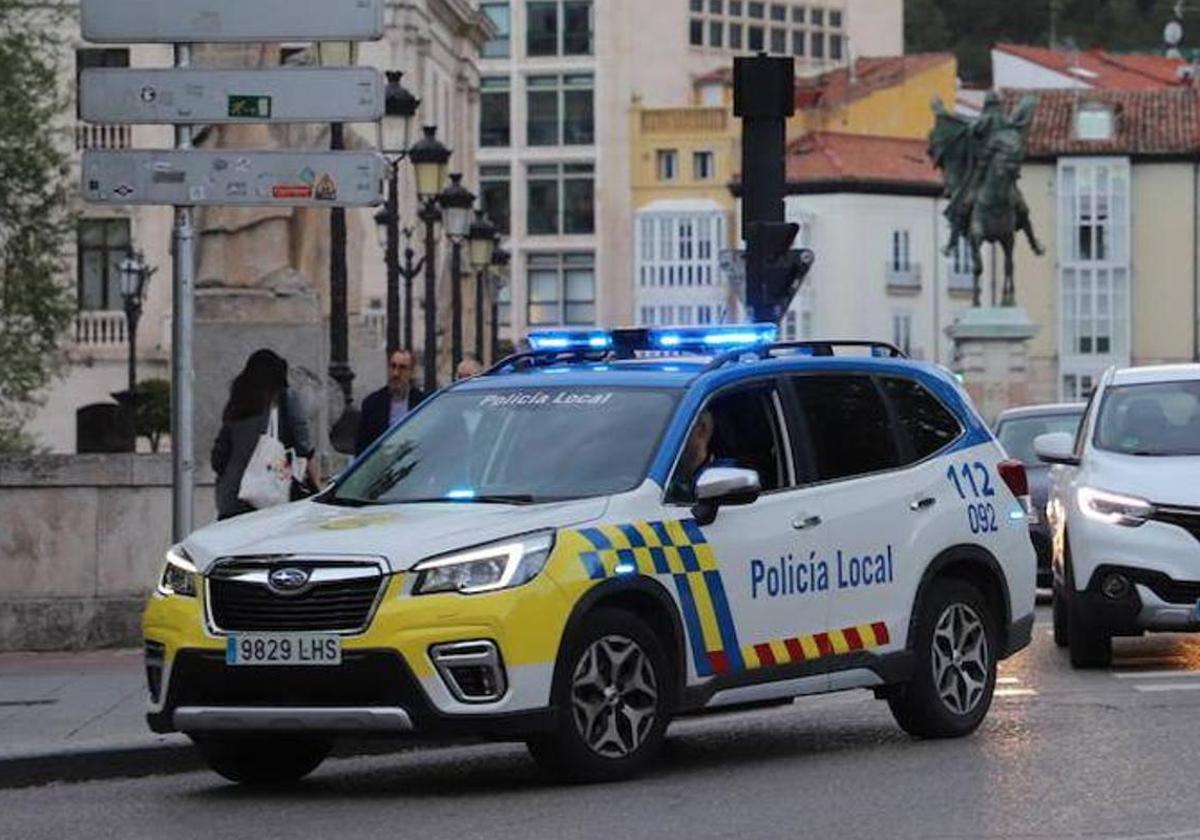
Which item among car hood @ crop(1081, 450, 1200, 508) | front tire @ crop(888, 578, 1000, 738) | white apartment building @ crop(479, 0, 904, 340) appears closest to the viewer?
front tire @ crop(888, 578, 1000, 738)

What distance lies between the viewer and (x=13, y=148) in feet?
151

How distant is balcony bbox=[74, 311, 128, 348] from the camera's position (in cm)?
7600

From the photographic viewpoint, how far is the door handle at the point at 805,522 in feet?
46.5

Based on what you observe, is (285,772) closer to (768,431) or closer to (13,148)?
(768,431)

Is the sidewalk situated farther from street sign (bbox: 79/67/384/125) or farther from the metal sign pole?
street sign (bbox: 79/67/384/125)

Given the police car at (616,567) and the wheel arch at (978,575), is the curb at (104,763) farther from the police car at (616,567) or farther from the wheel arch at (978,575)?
the wheel arch at (978,575)

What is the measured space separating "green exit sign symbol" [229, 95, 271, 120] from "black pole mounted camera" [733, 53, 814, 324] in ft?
18.2

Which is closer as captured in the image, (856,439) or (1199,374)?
(856,439)

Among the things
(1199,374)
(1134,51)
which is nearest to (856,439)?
(1199,374)

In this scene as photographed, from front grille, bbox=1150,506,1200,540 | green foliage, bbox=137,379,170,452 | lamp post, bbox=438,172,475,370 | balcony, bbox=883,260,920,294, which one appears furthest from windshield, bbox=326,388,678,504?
balcony, bbox=883,260,920,294

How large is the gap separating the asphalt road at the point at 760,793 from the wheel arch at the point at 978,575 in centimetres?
52

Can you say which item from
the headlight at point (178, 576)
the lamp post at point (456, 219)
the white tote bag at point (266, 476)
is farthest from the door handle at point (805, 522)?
the lamp post at point (456, 219)

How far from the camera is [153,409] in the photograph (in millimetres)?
65250

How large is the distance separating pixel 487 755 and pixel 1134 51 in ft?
478
